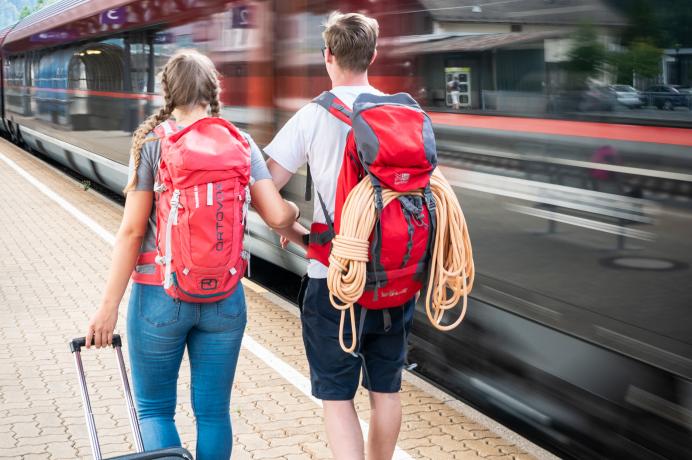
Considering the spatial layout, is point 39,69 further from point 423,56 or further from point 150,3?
point 423,56

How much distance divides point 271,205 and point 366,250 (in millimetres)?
408

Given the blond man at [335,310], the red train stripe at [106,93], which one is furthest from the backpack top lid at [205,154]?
the red train stripe at [106,93]

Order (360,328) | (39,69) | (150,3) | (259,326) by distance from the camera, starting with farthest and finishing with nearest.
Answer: (39,69) < (150,3) < (259,326) < (360,328)

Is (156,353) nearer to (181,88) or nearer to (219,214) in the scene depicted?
(219,214)

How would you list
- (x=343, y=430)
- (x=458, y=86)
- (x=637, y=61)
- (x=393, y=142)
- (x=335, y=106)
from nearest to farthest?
(x=393, y=142) → (x=335, y=106) → (x=343, y=430) → (x=637, y=61) → (x=458, y=86)

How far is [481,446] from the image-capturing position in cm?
464

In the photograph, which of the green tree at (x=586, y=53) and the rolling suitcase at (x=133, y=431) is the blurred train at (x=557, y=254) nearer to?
the green tree at (x=586, y=53)

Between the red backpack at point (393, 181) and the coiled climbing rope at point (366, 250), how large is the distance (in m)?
0.03

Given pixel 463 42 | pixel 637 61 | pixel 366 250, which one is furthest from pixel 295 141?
pixel 463 42

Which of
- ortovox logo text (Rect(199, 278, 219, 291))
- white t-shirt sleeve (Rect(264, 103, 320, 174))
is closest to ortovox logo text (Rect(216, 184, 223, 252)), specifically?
ortovox logo text (Rect(199, 278, 219, 291))

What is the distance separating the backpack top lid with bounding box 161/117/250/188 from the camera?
289cm

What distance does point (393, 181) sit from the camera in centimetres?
292

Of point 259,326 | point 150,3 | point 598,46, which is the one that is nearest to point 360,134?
point 598,46

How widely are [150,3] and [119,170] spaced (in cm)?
281
